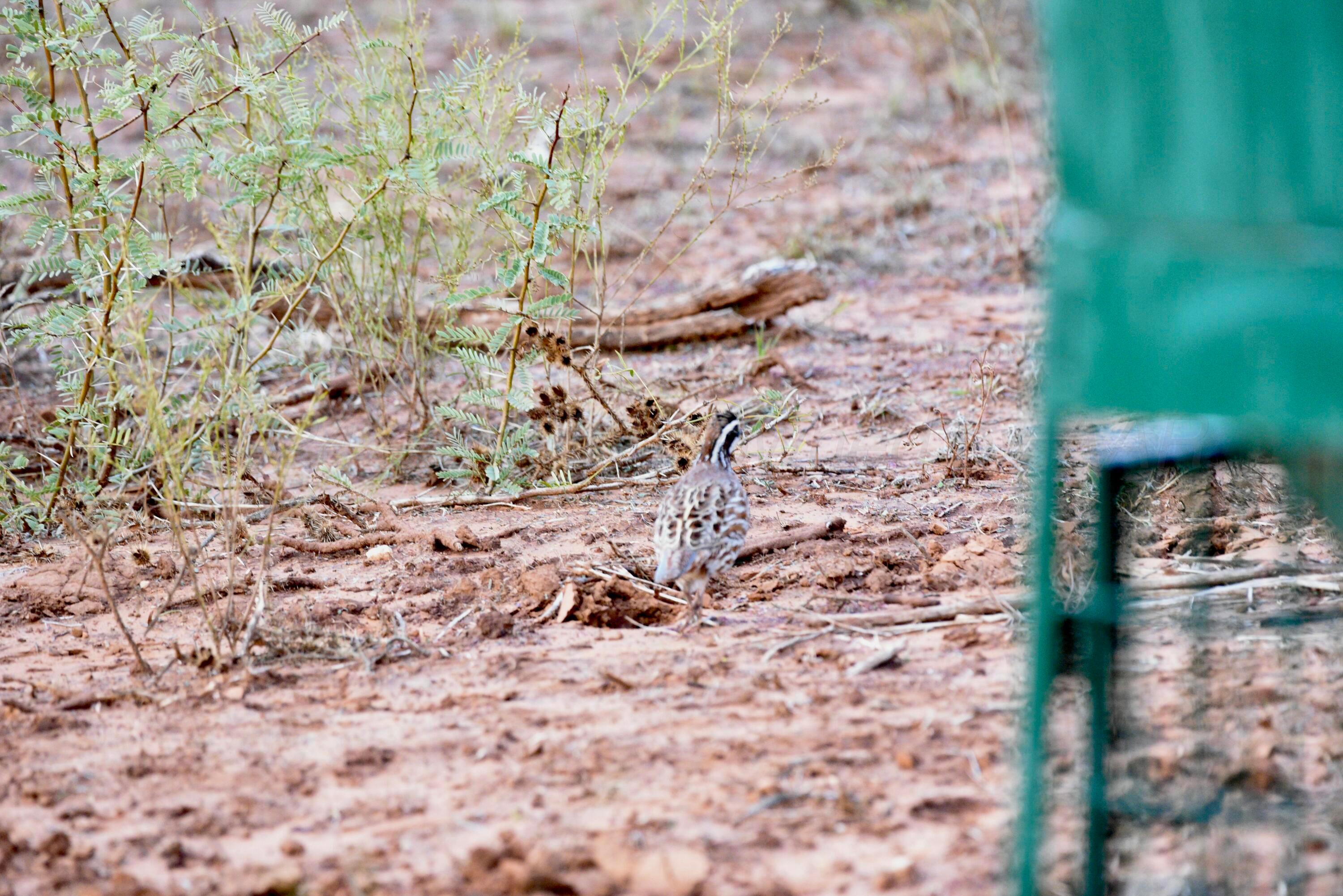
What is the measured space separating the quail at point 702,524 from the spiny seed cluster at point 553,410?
708mm

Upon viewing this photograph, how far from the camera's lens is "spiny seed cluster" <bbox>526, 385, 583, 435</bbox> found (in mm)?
5328

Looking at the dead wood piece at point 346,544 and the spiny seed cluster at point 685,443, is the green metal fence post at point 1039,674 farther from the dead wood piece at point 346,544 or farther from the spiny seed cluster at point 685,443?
the dead wood piece at point 346,544

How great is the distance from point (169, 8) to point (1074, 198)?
17398 mm

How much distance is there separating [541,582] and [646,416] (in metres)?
1.40

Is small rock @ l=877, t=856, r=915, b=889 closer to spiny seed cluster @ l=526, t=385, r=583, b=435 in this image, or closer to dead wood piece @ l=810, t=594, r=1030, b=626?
dead wood piece @ l=810, t=594, r=1030, b=626

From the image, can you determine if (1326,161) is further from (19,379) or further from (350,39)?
(19,379)

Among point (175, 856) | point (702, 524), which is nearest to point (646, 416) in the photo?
point (702, 524)

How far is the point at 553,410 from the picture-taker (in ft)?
17.6

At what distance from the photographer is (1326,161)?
1903 millimetres

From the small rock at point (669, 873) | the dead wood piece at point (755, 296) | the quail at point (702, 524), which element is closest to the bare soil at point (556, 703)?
the small rock at point (669, 873)

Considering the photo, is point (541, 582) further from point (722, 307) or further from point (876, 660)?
point (722, 307)

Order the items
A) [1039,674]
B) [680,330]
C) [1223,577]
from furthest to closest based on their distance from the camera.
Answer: [680,330] < [1223,577] < [1039,674]

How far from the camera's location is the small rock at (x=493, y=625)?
158 inches

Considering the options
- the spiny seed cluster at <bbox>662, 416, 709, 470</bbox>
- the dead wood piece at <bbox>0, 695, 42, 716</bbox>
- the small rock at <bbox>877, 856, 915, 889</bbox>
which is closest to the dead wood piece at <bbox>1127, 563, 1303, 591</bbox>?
the small rock at <bbox>877, 856, 915, 889</bbox>
